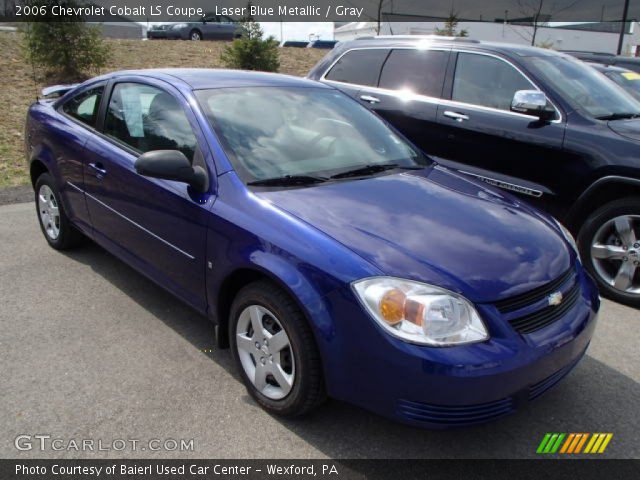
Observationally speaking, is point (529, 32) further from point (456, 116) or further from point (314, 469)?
point (314, 469)

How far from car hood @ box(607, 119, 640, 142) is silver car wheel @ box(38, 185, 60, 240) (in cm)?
452

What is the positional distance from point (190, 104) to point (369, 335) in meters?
1.78

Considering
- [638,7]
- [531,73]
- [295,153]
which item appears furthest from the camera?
[638,7]

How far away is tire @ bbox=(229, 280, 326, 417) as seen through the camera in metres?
2.31

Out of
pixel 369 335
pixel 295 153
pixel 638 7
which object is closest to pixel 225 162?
pixel 295 153

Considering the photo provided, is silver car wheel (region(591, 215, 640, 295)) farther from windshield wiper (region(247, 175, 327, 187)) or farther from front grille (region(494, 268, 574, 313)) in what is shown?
windshield wiper (region(247, 175, 327, 187))

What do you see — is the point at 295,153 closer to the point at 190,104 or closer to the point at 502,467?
the point at 190,104

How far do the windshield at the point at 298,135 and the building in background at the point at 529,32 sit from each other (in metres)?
32.5

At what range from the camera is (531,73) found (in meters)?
4.59

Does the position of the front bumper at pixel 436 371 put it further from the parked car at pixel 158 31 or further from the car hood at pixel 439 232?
the parked car at pixel 158 31

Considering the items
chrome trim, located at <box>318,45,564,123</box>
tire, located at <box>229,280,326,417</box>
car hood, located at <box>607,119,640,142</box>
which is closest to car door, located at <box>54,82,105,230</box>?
tire, located at <box>229,280,326,417</box>

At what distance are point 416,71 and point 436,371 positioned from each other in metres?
4.04

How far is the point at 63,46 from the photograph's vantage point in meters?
11.4

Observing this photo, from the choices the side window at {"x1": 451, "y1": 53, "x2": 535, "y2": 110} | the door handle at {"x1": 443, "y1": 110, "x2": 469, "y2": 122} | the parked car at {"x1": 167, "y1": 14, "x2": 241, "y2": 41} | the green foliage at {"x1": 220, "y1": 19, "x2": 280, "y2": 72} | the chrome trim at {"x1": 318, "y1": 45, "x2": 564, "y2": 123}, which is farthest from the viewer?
the parked car at {"x1": 167, "y1": 14, "x2": 241, "y2": 41}
